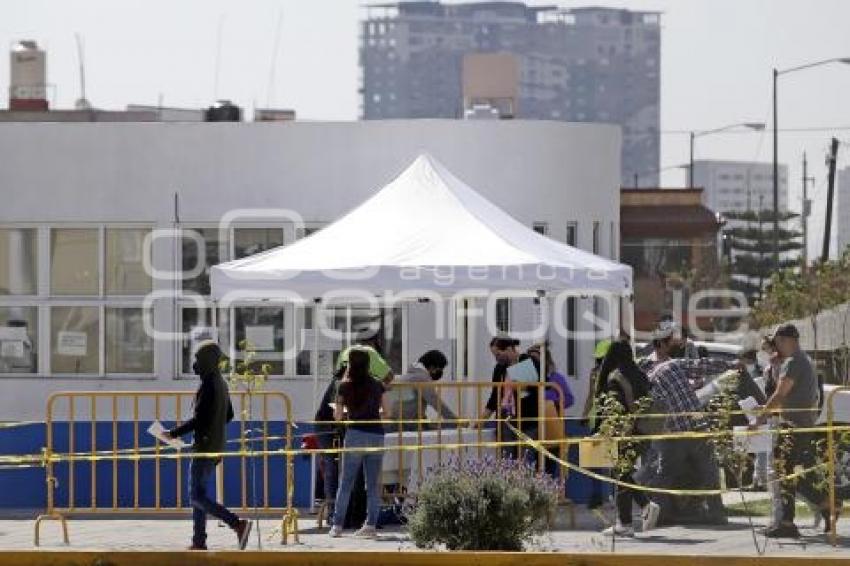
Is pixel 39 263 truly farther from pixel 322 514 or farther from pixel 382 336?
pixel 322 514

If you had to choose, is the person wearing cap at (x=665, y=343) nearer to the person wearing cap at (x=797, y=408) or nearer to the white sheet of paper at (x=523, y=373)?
the white sheet of paper at (x=523, y=373)

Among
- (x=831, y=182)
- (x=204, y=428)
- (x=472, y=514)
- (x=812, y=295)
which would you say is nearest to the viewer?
(x=472, y=514)

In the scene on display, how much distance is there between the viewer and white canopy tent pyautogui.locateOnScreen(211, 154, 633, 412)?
19.3 metres

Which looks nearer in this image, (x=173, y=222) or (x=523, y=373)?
(x=523, y=373)

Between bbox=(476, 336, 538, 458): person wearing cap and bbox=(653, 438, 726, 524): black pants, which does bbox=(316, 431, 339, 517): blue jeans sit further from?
bbox=(653, 438, 726, 524): black pants

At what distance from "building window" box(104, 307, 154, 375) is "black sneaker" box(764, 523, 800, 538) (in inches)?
335

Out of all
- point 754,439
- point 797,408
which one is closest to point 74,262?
point 754,439

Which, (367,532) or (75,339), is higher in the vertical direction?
(75,339)

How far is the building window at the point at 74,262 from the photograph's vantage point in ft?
79.3

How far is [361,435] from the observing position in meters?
18.4

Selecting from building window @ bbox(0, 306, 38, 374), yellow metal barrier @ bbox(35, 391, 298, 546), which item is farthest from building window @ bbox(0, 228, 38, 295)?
yellow metal barrier @ bbox(35, 391, 298, 546)

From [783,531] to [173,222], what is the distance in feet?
28.3

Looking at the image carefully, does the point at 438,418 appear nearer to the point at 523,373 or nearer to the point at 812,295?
the point at 523,373

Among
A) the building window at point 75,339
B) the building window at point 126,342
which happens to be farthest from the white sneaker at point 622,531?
the building window at point 75,339
